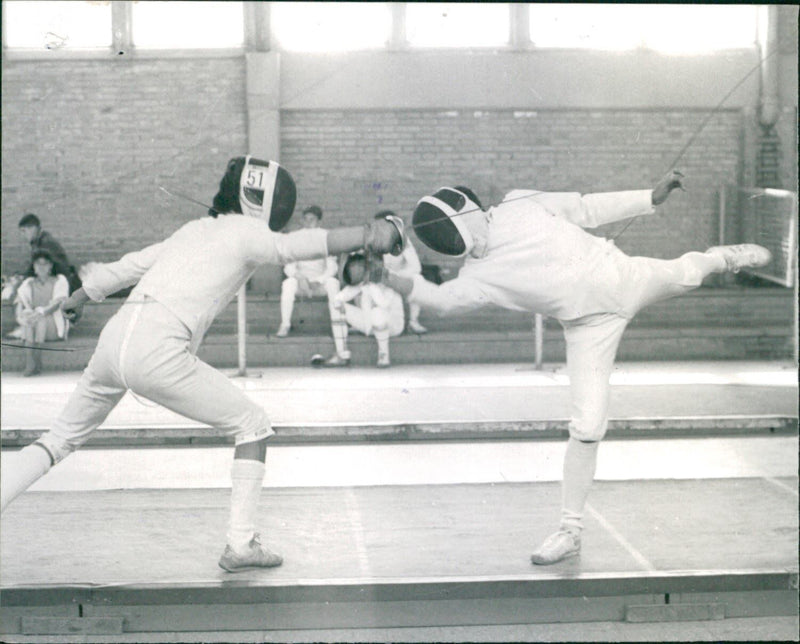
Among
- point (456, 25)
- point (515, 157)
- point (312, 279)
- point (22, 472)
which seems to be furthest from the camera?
point (312, 279)

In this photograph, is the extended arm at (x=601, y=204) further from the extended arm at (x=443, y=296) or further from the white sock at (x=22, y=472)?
the white sock at (x=22, y=472)

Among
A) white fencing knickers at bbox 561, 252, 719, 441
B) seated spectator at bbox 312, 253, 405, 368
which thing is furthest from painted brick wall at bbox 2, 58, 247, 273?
white fencing knickers at bbox 561, 252, 719, 441

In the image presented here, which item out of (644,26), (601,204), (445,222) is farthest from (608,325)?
(644,26)

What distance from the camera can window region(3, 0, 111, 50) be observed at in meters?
4.04

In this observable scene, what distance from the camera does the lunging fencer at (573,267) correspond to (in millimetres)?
4125

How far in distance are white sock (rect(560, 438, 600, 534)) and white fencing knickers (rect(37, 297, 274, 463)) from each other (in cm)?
113

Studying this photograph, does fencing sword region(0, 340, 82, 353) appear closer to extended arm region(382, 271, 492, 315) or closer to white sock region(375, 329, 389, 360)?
extended arm region(382, 271, 492, 315)

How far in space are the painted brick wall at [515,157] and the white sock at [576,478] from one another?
77 centimetres

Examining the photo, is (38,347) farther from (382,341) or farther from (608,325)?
(382,341)

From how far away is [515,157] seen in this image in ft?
16.1

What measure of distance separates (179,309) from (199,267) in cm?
15

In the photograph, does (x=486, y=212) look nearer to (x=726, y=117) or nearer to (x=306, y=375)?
(x=726, y=117)

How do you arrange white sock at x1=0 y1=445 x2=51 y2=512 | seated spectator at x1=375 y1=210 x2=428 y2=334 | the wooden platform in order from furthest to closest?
1. seated spectator at x1=375 y1=210 x2=428 y2=334
2. the wooden platform
3. white sock at x1=0 y1=445 x2=51 y2=512

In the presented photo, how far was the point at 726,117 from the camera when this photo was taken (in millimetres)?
4746
